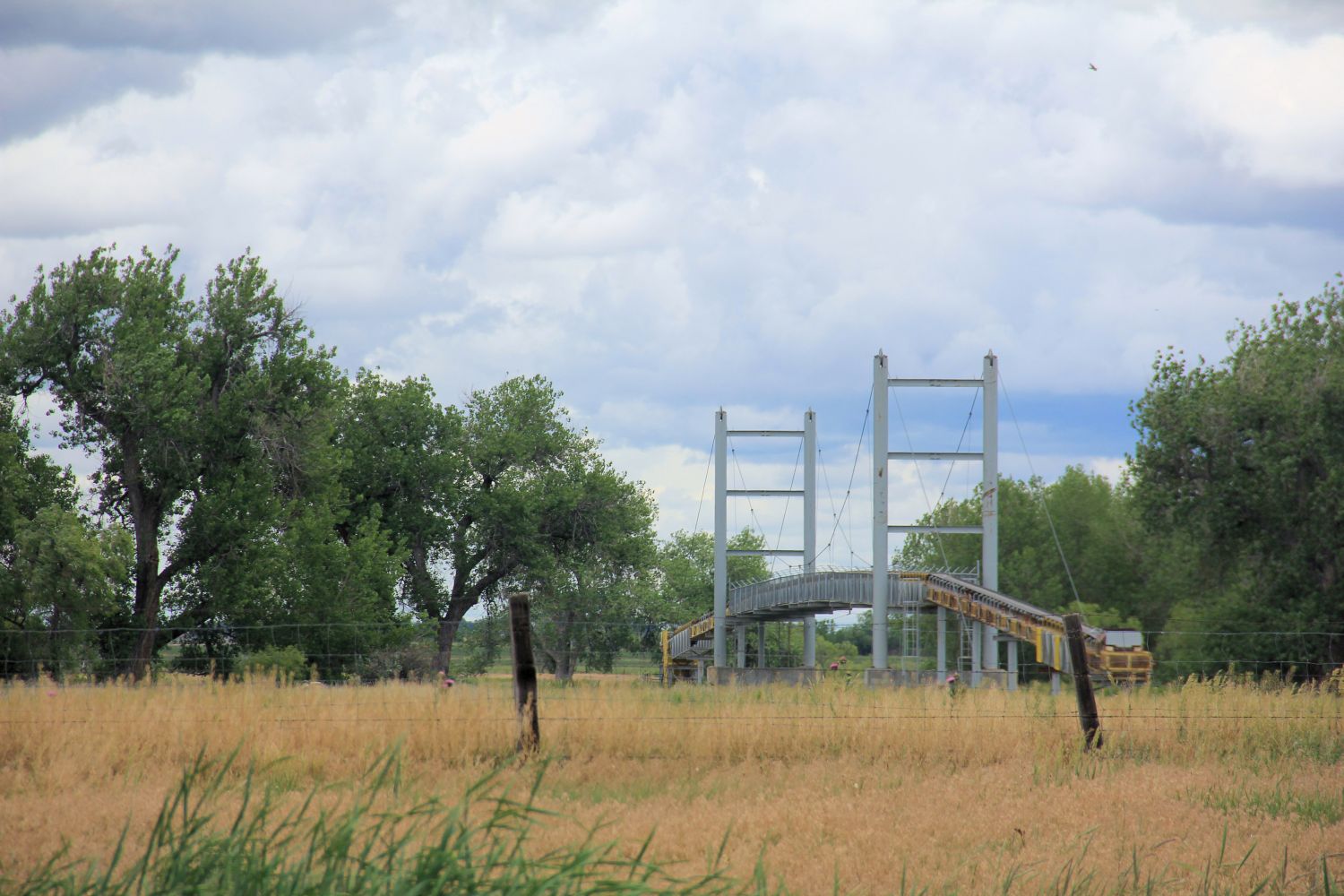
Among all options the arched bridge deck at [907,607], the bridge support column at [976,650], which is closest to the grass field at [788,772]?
the arched bridge deck at [907,607]

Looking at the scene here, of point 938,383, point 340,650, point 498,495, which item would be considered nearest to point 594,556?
point 498,495

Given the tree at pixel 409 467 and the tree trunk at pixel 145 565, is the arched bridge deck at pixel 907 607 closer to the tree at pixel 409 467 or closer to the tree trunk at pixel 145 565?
the tree at pixel 409 467

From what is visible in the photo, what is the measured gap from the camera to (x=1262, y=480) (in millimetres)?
35656

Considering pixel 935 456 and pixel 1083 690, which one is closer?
pixel 1083 690

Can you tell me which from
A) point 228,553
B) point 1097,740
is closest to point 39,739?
point 1097,740

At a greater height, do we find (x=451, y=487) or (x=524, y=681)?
(x=451, y=487)

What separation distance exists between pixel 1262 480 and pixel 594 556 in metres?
24.6

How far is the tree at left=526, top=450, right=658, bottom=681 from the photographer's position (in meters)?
48.8

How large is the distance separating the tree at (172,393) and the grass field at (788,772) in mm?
21154

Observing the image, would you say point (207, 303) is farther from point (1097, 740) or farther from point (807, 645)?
point (1097, 740)

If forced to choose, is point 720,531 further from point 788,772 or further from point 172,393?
point 788,772

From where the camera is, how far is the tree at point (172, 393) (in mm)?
32094

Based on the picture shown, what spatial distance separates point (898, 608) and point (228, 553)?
17.8 metres

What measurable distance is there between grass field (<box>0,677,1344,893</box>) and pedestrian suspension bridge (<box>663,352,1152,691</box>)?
1035 cm
